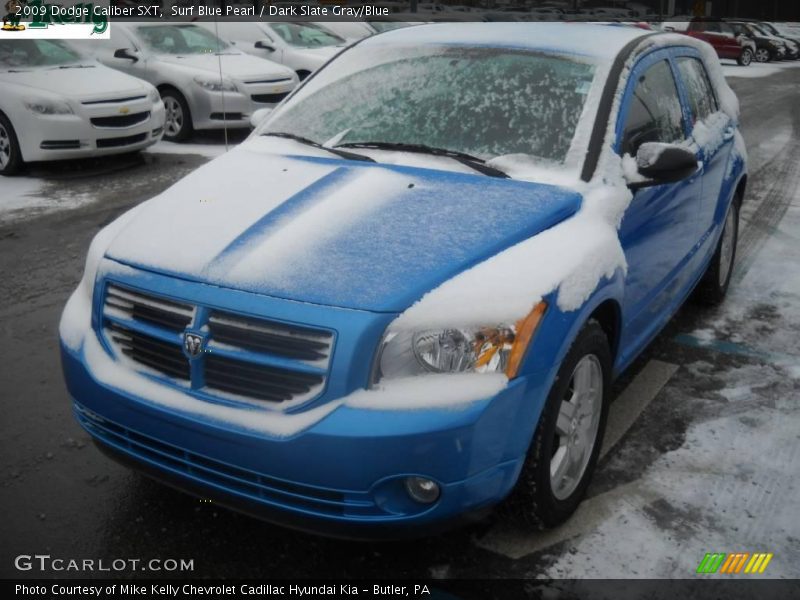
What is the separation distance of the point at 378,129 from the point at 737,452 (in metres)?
2.06

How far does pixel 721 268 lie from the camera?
215 inches

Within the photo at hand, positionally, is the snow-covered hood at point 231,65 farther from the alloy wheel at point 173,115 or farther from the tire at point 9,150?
the tire at point 9,150

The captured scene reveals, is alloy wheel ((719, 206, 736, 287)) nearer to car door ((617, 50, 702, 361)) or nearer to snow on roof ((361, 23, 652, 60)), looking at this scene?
car door ((617, 50, 702, 361))

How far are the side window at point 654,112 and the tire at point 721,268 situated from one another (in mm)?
1190

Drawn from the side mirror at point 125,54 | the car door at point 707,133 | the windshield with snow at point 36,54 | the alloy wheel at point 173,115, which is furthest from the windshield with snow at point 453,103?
the side mirror at point 125,54

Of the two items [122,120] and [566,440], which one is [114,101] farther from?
[566,440]

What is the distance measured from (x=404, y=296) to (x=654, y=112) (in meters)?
1.99

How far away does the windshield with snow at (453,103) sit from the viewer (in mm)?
3627

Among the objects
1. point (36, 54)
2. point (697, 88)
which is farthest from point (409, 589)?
point (36, 54)

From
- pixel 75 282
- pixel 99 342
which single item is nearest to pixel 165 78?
pixel 75 282

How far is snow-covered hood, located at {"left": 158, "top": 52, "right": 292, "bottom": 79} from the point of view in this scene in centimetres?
1180

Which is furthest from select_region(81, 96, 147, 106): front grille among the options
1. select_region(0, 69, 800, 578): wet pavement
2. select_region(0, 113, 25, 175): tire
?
select_region(0, 69, 800, 578): wet pavement

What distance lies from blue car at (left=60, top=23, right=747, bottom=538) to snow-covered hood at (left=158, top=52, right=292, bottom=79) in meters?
8.27

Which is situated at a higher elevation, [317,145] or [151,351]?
[317,145]
